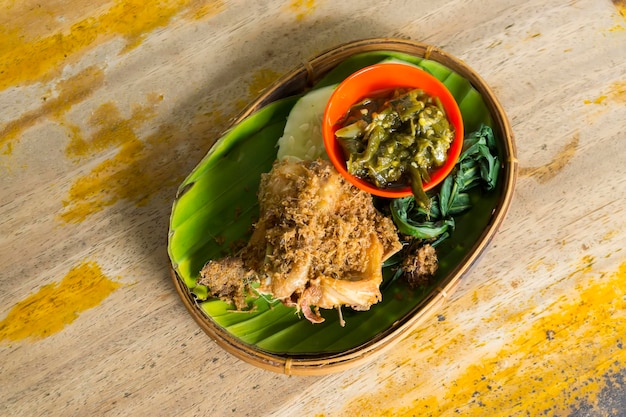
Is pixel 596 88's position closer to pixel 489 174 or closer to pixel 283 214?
pixel 489 174

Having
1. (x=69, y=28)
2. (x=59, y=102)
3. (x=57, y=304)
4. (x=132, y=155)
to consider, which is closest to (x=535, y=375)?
(x=132, y=155)

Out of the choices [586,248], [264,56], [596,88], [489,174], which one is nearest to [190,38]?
[264,56]

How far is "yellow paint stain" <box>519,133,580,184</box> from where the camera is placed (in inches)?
145

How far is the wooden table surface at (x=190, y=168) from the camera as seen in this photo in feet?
11.7

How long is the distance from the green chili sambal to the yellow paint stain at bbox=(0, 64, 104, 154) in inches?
80.6

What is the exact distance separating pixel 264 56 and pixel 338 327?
206 centimetres

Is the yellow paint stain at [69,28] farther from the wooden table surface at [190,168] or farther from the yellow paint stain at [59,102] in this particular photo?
the yellow paint stain at [59,102]

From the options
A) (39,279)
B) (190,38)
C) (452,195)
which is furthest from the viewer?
(190,38)

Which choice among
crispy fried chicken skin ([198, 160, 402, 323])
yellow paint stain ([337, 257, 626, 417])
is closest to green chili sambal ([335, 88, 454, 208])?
crispy fried chicken skin ([198, 160, 402, 323])

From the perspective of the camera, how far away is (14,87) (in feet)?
12.6

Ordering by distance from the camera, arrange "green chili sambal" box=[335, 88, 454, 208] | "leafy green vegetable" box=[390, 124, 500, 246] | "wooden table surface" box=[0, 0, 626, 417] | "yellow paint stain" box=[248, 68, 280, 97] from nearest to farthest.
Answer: "green chili sambal" box=[335, 88, 454, 208] → "leafy green vegetable" box=[390, 124, 500, 246] → "wooden table surface" box=[0, 0, 626, 417] → "yellow paint stain" box=[248, 68, 280, 97]

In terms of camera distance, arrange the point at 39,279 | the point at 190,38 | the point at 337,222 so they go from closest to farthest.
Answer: the point at 337,222 → the point at 39,279 → the point at 190,38

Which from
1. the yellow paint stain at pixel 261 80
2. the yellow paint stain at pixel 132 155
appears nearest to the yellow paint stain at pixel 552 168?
the yellow paint stain at pixel 261 80

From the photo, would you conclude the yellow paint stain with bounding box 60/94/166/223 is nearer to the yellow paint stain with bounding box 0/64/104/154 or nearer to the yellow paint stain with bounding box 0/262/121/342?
the yellow paint stain with bounding box 0/64/104/154
